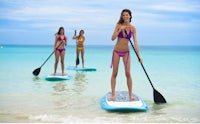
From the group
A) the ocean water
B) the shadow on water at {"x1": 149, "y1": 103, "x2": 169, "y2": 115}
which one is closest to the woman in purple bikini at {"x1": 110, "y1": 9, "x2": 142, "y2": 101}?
the shadow on water at {"x1": 149, "y1": 103, "x2": 169, "y2": 115}

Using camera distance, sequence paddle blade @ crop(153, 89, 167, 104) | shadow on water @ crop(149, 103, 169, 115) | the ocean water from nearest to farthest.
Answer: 1. the ocean water
2. shadow on water @ crop(149, 103, 169, 115)
3. paddle blade @ crop(153, 89, 167, 104)

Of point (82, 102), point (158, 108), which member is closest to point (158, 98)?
point (158, 108)

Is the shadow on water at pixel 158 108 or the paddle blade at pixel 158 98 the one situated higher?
the paddle blade at pixel 158 98

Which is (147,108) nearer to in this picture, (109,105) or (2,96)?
(109,105)

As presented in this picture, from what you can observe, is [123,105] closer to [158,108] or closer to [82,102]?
[158,108]

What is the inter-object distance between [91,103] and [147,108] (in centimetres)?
79

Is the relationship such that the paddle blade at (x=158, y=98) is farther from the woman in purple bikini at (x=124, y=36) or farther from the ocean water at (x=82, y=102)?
the woman in purple bikini at (x=124, y=36)

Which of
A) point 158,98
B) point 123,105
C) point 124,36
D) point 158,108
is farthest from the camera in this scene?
point 158,98

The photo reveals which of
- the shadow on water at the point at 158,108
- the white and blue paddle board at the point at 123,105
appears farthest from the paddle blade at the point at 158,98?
the white and blue paddle board at the point at 123,105

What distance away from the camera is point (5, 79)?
22.7 ft

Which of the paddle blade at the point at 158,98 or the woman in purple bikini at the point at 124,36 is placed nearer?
the woman in purple bikini at the point at 124,36

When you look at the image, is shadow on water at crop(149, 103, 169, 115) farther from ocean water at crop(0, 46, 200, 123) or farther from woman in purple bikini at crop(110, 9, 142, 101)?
woman in purple bikini at crop(110, 9, 142, 101)

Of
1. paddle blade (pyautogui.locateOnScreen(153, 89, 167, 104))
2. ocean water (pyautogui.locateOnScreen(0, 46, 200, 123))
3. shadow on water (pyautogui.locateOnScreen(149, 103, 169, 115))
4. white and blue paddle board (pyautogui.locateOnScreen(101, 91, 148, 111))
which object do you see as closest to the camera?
ocean water (pyautogui.locateOnScreen(0, 46, 200, 123))

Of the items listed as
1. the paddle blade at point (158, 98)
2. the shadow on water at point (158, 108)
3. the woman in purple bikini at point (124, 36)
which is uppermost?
the woman in purple bikini at point (124, 36)
